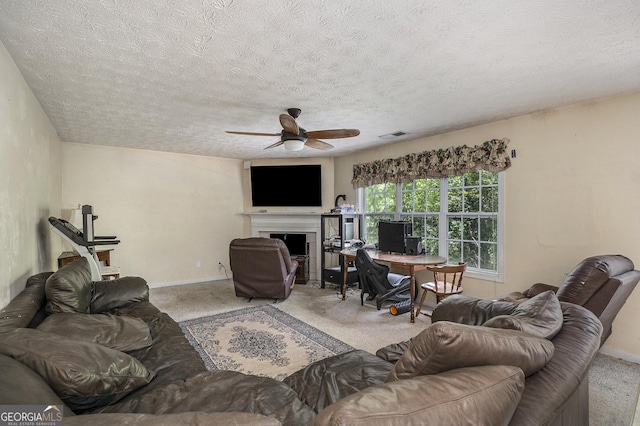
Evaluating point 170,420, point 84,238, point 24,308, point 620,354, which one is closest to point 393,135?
point 620,354

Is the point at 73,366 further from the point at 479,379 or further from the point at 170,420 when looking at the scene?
the point at 479,379

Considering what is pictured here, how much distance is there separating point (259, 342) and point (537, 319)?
252cm

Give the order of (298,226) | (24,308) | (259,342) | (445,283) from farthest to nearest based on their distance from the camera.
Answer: (298,226)
(445,283)
(259,342)
(24,308)

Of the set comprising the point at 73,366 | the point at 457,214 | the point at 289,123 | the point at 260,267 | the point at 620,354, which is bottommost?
the point at 620,354

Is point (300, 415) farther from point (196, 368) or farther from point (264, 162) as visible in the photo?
point (264, 162)

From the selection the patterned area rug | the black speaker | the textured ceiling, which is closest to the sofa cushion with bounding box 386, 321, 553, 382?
the textured ceiling

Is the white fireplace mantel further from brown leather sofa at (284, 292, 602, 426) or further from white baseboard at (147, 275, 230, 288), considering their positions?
brown leather sofa at (284, 292, 602, 426)

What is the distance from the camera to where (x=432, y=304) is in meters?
4.55

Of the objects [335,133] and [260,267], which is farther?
[260,267]

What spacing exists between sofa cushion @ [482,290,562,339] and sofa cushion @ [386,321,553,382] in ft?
0.76

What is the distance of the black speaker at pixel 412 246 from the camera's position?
4398 mm

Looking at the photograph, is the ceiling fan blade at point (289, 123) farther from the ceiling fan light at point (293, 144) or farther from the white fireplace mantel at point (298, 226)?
the white fireplace mantel at point (298, 226)

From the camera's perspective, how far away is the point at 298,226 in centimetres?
636

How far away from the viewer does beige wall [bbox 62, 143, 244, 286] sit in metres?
5.16
